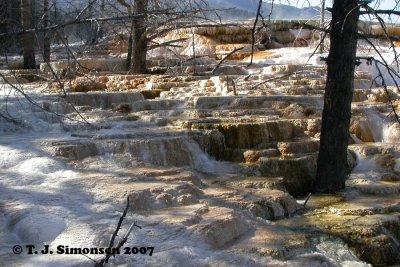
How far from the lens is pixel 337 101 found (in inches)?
263

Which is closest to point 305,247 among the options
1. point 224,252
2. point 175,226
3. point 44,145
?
point 224,252

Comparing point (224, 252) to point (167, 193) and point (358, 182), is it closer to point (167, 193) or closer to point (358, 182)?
point (167, 193)

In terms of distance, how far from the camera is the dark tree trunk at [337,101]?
21.1 feet

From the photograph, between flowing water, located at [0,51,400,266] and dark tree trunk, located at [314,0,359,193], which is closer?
flowing water, located at [0,51,400,266]

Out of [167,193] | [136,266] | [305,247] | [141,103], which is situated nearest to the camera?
[136,266]

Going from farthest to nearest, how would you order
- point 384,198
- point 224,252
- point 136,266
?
point 384,198, point 224,252, point 136,266

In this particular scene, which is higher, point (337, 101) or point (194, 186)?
point (337, 101)

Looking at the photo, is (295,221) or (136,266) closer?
(136,266)

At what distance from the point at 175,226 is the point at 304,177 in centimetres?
305

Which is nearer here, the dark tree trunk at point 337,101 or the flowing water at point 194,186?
the flowing water at point 194,186

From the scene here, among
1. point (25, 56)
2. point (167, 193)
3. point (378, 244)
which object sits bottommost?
point (378, 244)

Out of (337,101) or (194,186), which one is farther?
(337,101)

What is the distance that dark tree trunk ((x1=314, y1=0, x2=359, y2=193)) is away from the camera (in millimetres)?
6430

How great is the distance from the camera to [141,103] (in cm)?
954
